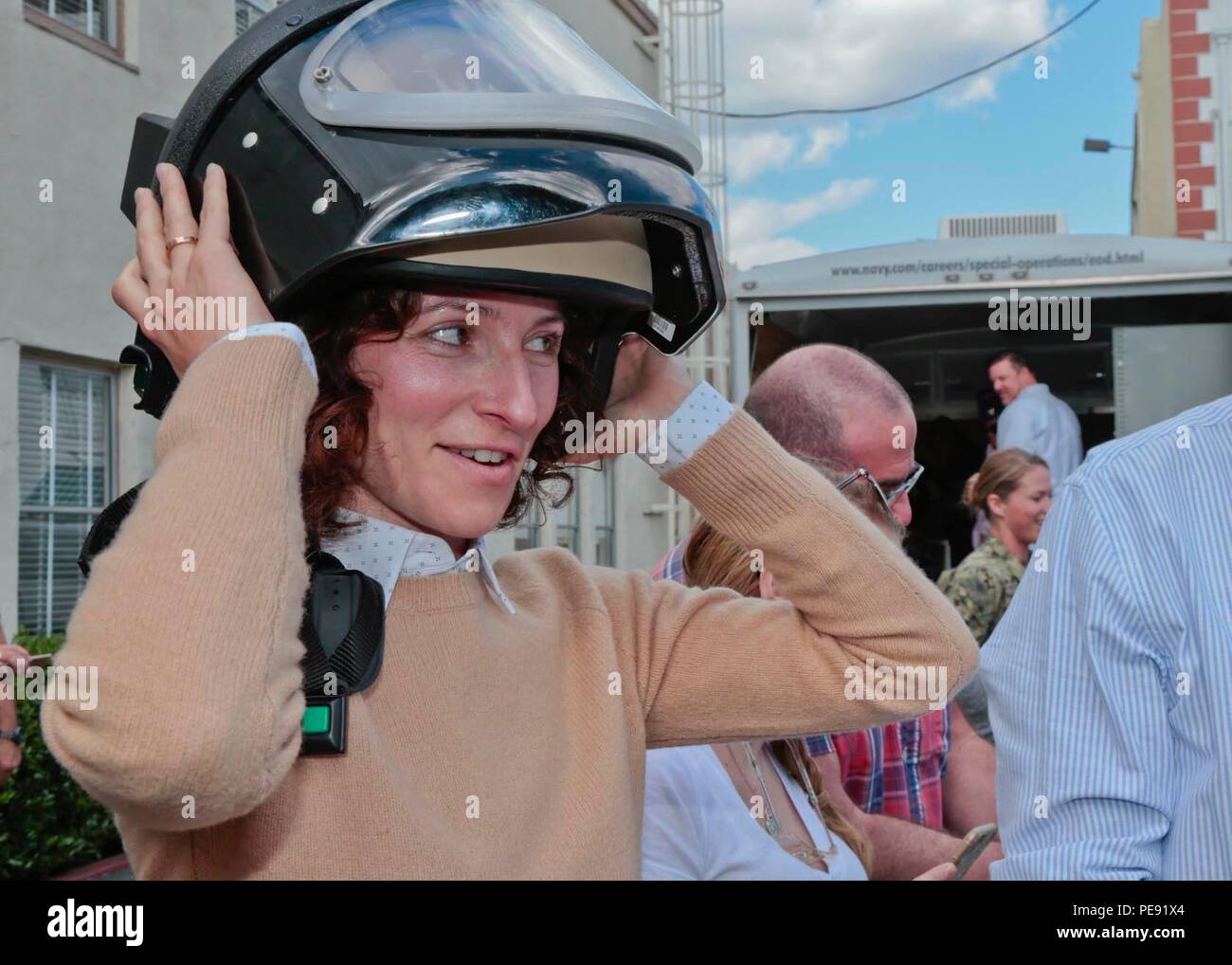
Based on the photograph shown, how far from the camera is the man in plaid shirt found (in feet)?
9.45

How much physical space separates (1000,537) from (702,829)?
3.54 metres

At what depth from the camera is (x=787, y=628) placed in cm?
187

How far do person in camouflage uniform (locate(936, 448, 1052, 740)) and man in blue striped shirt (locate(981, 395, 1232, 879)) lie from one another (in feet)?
9.77

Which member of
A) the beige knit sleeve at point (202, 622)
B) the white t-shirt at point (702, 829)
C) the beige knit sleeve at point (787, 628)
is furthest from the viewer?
the white t-shirt at point (702, 829)

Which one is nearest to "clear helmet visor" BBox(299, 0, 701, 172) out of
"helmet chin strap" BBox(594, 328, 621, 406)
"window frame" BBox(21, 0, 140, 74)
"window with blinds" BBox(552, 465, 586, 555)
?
"helmet chin strap" BBox(594, 328, 621, 406)

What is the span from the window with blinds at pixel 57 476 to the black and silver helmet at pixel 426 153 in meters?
6.60

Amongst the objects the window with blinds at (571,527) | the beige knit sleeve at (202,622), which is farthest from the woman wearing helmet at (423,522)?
the window with blinds at (571,527)

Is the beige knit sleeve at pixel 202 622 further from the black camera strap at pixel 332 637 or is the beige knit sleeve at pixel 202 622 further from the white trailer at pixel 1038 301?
the white trailer at pixel 1038 301

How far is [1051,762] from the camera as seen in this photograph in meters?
1.71

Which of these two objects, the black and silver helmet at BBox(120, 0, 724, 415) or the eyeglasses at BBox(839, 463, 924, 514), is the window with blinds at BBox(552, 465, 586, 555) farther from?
the black and silver helmet at BBox(120, 0, 724, 415)

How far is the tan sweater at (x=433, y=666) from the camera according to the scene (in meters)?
1.23

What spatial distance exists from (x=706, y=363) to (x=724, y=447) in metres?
7.03
